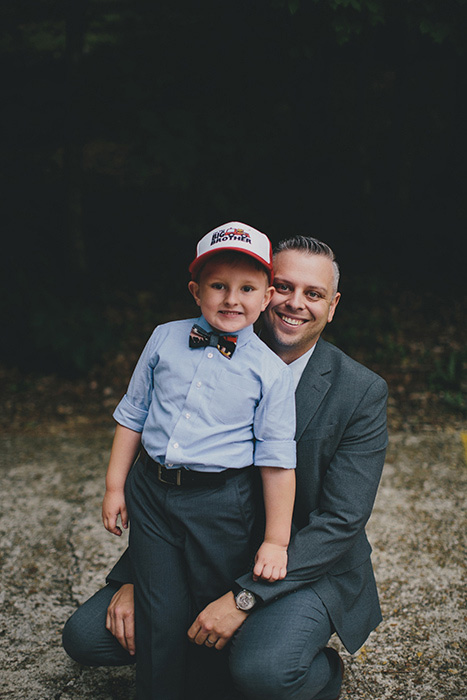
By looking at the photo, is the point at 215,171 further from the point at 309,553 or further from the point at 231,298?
the point at 309,553

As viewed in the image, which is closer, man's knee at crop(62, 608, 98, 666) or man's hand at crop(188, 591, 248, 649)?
man's hand at crop(188, 591, 248, 649)

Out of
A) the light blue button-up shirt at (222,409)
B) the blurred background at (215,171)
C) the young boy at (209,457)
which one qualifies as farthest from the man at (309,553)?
the blurred background at (215,171)

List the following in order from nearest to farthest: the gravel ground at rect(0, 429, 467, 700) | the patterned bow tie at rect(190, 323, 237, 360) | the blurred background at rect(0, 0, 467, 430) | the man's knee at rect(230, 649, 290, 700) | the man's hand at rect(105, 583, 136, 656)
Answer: the man's knee at rect(230, 649, 290, 700), the patterned bow tie at rect(190, 323, 237, 360), the man's hand at rect(105, 583, 136, 656), the gravel ground at rect(0, 429, 467, 700), the blurred background at rect(0, 0, 467, 430)

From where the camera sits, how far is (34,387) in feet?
17.4

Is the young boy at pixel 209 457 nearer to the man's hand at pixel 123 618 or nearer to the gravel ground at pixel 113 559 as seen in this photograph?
the man's hand at pixel 123 618

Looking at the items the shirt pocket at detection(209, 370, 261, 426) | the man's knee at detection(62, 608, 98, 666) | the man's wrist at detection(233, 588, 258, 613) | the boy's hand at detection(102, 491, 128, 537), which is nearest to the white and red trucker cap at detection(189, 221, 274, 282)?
the shirt pocket at detection(209, 370, 261, 426)

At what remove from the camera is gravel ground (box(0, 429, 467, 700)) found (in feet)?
7.78

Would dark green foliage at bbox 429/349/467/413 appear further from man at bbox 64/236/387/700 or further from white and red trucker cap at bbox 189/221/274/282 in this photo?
white and red trucker cap at bbox 189/221/274/282

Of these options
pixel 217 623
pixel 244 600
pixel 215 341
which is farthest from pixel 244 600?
pixel 215 341

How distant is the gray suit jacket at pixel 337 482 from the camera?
2021 millimetres

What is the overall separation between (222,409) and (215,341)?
0.71 feet

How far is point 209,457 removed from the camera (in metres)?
1.90

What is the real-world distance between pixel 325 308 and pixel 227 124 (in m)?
3.51

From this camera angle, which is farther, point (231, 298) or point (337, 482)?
point (337, 482)
